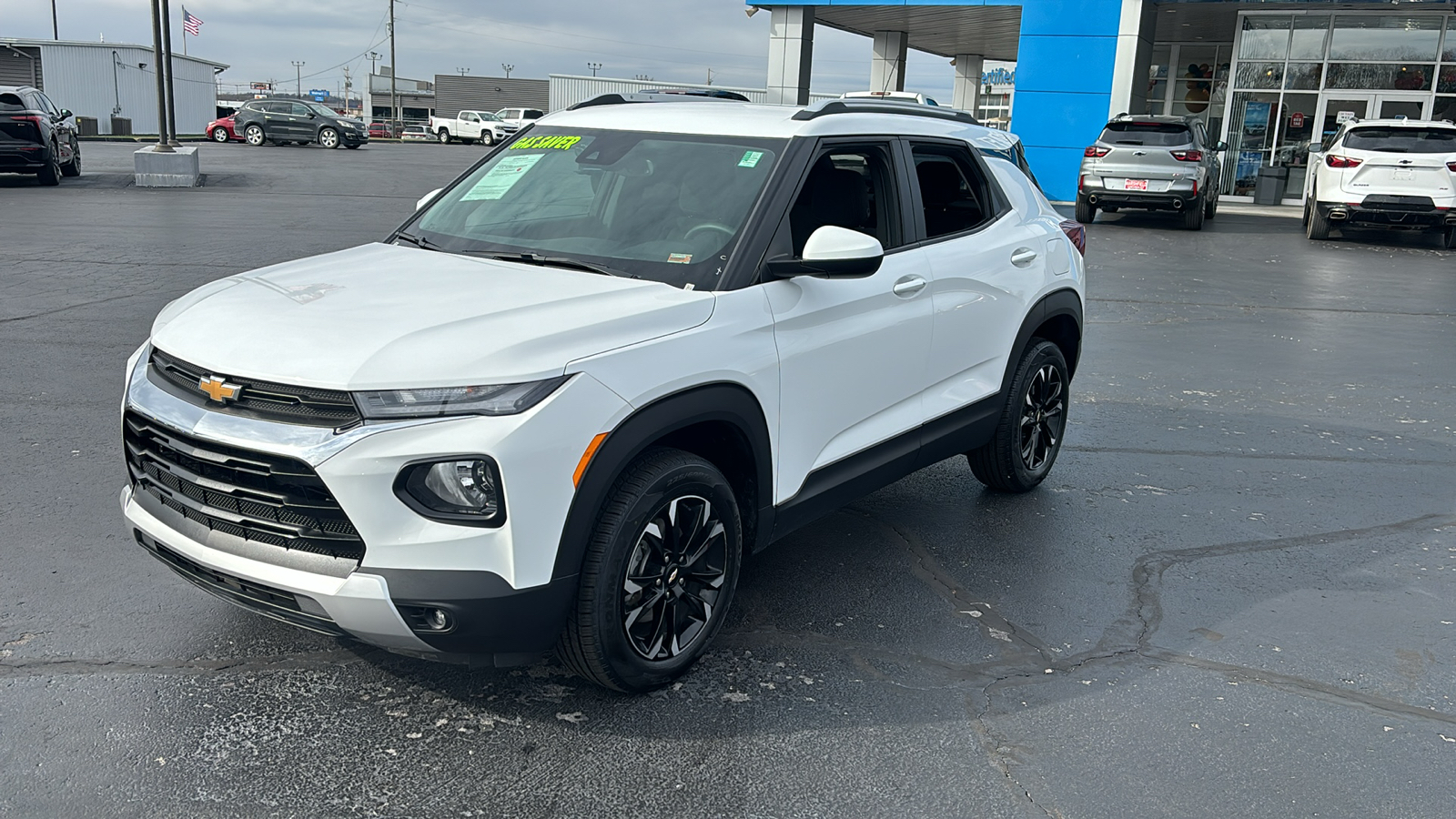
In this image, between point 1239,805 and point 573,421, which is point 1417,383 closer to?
point 1239,805

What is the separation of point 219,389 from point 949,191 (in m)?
3.06

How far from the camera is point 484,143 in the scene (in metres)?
55.8

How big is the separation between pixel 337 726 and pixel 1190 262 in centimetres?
1521

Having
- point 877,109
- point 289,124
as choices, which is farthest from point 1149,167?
point 289,124

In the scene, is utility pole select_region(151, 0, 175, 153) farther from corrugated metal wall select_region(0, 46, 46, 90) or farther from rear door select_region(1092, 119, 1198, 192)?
corrugated metal wall select_region(0, 46, 46, 90)

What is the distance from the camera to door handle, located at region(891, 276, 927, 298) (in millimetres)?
4402

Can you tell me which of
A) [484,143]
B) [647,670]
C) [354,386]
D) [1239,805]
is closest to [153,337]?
[354,386]

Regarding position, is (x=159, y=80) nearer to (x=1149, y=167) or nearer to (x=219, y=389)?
(x=1149, y=167)

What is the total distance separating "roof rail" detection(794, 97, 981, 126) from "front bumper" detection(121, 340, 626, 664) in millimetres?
1704

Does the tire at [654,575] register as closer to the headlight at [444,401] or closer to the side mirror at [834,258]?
the headlight at [444,401]

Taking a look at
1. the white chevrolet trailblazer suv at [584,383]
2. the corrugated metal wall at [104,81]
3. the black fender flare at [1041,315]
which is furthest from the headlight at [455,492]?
the corrugated metal wall at [104,81]

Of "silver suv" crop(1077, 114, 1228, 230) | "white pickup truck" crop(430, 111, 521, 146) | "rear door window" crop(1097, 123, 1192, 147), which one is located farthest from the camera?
"white pickup truck" crop(430, 111, 521, 146)

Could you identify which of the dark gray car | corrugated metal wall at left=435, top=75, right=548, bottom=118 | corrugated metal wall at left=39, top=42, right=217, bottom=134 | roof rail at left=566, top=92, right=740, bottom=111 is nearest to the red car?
the dark gray car

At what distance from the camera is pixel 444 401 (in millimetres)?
3014
